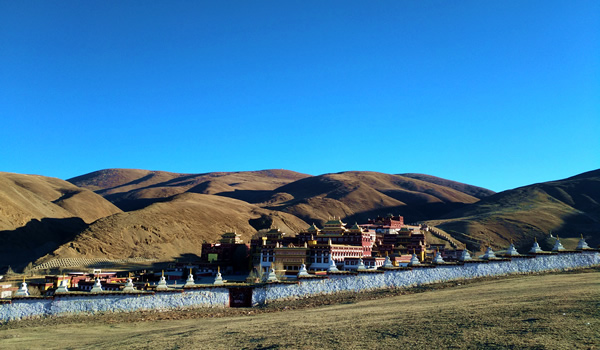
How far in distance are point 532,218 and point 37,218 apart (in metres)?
130

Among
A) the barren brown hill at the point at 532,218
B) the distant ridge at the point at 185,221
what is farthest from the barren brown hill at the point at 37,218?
the barren brown hill at the point at 532,218

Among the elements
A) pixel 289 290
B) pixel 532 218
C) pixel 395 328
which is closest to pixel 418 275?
pixel 289 290

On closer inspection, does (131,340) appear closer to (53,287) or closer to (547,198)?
(53,287)

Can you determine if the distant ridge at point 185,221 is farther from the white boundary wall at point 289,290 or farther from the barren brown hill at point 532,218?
the white boundary wall at point 289,290

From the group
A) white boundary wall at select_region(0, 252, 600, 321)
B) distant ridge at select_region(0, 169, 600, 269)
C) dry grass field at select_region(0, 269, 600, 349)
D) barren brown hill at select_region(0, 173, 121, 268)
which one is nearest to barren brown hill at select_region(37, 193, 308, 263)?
distant ridge at select_region(0, 169, 600, 269)

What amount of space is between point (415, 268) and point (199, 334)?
2195 cm

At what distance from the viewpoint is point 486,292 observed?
2811 centimetres

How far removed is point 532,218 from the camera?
405 feet

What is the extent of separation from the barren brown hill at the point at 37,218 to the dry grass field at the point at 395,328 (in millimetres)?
70417

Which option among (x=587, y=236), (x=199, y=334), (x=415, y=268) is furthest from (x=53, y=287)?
(x=587, y=236)

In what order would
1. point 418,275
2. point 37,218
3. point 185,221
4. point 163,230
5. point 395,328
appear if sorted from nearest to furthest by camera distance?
point 395,328 < point 418,275 < point 163,230 < point 37,218 < point 185,221

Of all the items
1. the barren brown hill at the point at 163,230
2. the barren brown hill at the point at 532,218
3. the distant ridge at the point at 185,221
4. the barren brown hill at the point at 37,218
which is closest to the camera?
the barren brown hill at the point at 163,230

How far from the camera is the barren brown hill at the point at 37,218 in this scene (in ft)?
310

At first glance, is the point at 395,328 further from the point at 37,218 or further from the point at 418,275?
the point at 37,218
